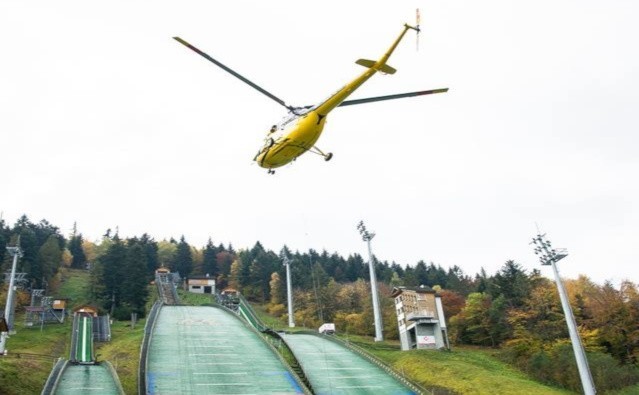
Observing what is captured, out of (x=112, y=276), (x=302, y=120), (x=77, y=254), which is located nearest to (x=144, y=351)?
(x=302, y=120)

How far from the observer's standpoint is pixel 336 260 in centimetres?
12350

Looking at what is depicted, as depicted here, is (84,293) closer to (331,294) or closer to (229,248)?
(331,294)

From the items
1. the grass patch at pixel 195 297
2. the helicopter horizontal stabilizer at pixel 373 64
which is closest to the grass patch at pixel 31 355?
the helicopter horizontal stabilizer at pixel 373 64

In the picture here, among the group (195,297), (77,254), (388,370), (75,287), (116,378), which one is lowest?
(388,370)

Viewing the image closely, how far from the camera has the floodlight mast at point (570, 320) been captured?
30.7 meters

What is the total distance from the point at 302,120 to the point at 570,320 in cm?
2212

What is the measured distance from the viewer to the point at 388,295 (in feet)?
259

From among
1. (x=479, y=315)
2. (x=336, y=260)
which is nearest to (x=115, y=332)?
(x=479, y=315)

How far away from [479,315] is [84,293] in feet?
202

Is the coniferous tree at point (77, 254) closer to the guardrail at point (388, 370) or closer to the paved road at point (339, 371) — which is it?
the paved road at point (339, 371)

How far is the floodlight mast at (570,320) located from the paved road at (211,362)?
53.2 feet

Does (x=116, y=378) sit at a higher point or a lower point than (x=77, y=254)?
lower

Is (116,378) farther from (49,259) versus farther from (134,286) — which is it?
(49,259)

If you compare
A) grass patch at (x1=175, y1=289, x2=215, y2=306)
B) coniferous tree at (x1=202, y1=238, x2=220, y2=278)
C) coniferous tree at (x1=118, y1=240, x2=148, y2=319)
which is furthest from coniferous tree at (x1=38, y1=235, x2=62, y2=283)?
coniferous tree at (x1=202, y1=238, x2=220, y2=278)
